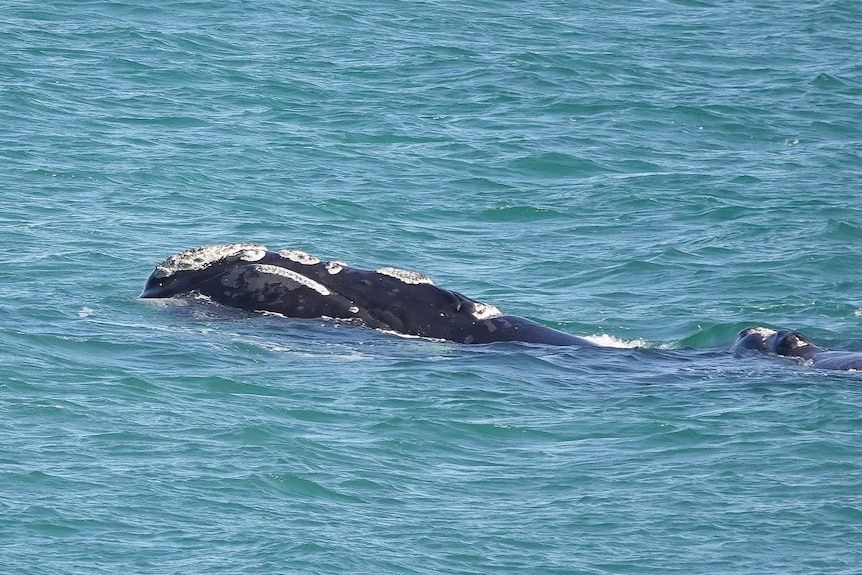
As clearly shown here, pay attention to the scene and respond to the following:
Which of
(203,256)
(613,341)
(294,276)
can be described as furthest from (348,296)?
(613,341)

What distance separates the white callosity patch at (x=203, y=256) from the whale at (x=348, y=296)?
1cm

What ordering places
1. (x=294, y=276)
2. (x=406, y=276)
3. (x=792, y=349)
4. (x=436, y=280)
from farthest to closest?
(x=436, y=280) < (x=406, y=276) < (x=294, y=276) < (x=792, y=349)

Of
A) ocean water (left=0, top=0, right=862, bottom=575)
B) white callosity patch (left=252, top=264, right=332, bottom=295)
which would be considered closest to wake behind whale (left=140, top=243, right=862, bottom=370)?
white callosity patch (left=252, top=264, right=332, bottom=295)

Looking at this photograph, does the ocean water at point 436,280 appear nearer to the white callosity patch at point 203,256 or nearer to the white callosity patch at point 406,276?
the white callosity patch at point 203,256

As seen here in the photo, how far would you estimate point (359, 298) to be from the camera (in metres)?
18.6

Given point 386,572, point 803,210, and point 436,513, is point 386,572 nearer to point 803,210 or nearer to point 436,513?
point 436,513

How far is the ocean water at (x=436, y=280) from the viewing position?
12586mm

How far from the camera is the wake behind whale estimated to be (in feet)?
60.5

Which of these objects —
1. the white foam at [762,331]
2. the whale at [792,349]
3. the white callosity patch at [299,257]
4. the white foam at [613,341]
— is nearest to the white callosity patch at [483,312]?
the white foam at [613,341]

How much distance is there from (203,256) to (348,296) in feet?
6.19

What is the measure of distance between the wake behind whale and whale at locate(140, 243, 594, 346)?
12 millimetres

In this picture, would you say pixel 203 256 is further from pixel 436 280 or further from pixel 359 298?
pixel 436 280

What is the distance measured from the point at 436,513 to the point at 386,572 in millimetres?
1220

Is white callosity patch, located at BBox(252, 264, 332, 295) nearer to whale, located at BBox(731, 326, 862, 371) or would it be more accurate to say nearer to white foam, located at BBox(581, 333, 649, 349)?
white foam, located at BBox(581, 333, 649, 349)
